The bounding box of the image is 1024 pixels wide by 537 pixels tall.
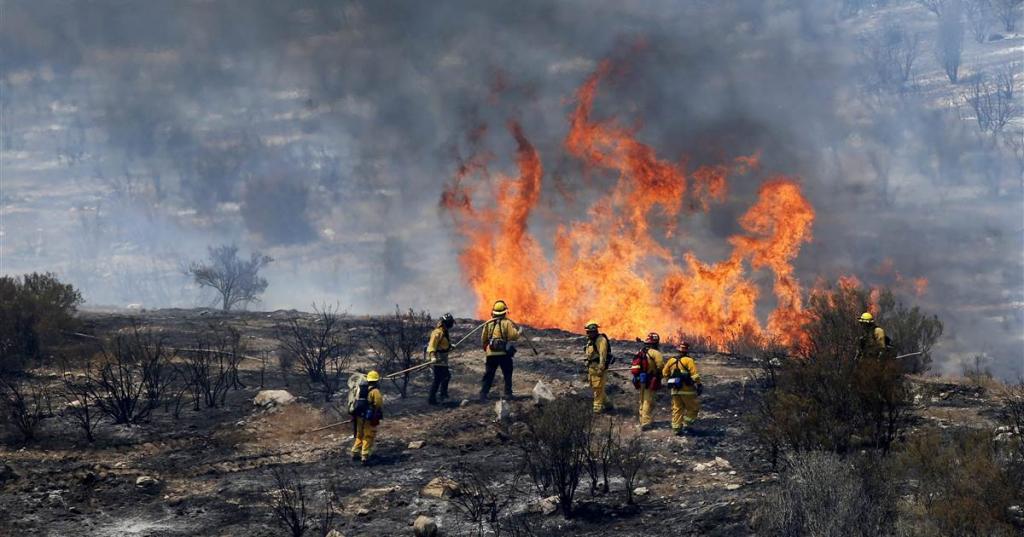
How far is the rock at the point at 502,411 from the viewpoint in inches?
640

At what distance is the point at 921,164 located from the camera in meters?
71.9

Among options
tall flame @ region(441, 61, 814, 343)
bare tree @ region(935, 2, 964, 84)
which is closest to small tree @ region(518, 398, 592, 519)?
tall flame @ region(441, 61, 814, 343)

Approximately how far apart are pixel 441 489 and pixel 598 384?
14.4ft

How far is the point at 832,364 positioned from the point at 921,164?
65173mm

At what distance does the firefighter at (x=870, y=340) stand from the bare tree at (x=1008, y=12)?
8858 cm

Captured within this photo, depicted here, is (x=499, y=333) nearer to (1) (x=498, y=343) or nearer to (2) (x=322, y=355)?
(1) (x=498, y=343)

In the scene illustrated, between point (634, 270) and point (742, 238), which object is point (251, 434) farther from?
point (742, 238)

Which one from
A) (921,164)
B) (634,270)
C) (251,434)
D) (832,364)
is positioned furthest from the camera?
(921,164)

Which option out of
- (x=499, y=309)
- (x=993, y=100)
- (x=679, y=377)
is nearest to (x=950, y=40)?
(x=993, y=100)

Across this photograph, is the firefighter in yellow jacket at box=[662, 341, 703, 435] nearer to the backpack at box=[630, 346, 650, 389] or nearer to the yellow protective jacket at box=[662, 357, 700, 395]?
the yellow protective jacket at box=[662, 357, 700, 395]

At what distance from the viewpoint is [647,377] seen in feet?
49.8

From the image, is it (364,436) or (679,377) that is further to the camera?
(679,377)

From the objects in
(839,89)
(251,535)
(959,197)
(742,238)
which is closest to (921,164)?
(959,197)

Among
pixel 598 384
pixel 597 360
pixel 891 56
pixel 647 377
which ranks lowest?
pixel 598 384
